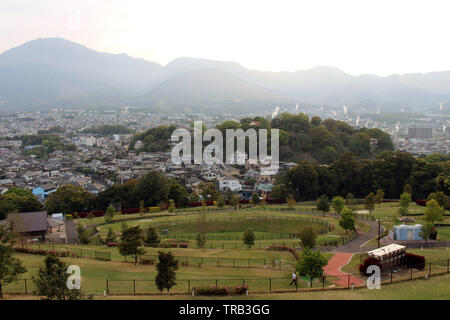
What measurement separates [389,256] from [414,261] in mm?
1443

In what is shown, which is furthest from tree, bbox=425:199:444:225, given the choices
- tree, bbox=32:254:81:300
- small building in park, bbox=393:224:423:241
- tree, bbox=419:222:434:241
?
tree, bbox=32:254:81:300

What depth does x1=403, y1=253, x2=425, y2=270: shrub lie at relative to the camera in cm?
1741

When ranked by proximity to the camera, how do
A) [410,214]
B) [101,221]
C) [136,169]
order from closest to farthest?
[410,214] → [101,221] → [136,169]

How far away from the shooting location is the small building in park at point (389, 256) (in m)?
17.0

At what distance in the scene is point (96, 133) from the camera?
146 meters

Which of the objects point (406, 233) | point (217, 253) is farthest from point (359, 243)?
point (217, 253)

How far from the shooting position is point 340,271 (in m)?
18.8

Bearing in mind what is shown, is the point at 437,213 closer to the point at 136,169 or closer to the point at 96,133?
the point at 136,169

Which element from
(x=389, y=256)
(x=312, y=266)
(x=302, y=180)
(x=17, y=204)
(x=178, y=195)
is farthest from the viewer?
(x=302, y=180)

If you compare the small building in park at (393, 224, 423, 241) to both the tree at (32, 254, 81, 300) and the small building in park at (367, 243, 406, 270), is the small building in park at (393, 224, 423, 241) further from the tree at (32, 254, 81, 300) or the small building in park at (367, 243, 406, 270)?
the tree at (32, 254, 81, 300)

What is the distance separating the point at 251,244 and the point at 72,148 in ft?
302

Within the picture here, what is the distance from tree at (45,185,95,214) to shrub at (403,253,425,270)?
35953mm

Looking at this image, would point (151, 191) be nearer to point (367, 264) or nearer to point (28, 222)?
point (28, 222)
